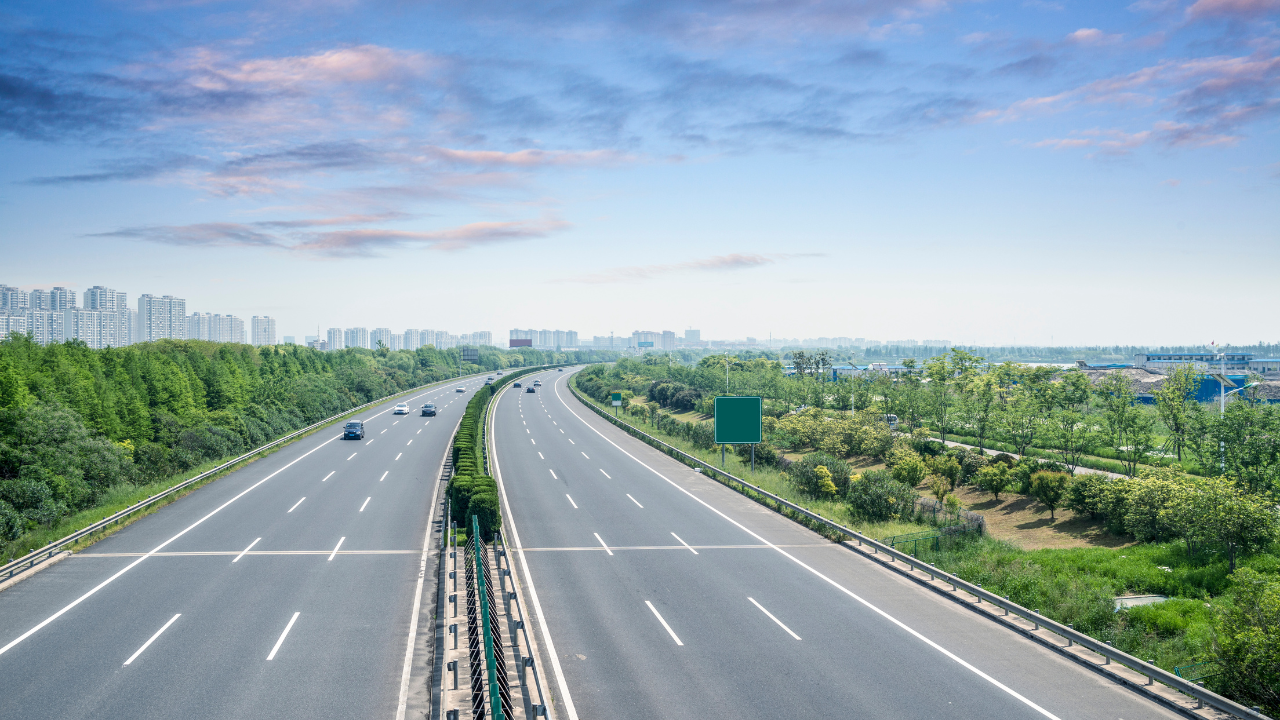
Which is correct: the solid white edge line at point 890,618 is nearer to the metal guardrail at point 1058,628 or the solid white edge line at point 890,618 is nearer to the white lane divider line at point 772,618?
the metal guardrail at point 1058,628

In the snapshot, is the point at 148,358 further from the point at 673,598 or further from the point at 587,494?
the point at 673,598

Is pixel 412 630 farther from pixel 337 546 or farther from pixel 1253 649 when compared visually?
pixel 1253 649

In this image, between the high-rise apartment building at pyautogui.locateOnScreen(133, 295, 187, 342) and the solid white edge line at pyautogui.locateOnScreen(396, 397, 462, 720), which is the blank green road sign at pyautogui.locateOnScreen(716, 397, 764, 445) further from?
the high-rise apartment building at pyautogui.locateOnScreen(133, 295, 187, 342)

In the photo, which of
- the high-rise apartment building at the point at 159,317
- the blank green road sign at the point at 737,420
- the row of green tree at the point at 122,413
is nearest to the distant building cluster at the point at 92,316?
the high-rise apartment building at the point at 159,317

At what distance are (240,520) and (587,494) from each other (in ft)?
44.7

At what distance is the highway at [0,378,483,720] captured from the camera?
11578mm

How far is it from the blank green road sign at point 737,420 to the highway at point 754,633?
8.84 metres

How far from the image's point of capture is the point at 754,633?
1470 centimetres

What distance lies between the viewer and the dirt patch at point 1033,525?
28688 mm

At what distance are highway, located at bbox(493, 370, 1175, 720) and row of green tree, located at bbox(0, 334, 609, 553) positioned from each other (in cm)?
1838

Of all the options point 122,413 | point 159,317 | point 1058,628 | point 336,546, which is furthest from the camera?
point 159,317

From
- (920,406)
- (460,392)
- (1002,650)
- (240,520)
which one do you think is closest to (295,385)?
(460,392)

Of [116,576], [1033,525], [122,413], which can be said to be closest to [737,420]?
[1033,525]

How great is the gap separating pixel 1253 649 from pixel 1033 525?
73.1 feet
